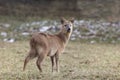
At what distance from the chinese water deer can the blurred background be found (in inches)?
298

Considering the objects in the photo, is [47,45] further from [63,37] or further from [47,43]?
[63,37]

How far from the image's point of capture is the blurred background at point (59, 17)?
19.9m

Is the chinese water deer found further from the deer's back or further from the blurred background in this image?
the blurred background

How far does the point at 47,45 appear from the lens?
10.2m

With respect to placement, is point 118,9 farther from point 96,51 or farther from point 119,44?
point 96,51

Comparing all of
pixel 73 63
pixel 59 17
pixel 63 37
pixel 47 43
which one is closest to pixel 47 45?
pixel 47 43

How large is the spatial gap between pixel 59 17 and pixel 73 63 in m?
12.0

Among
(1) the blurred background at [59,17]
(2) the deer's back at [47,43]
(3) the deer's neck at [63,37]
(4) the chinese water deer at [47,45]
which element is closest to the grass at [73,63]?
(4) the chinese water deer at [47,45]

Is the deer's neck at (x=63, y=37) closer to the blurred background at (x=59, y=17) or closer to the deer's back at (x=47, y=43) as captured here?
the deer's back at (x=47, y=43)

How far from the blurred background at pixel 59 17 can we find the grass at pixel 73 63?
1645mm

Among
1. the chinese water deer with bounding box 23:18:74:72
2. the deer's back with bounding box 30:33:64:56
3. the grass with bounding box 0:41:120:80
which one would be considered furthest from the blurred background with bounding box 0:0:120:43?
the deer's back with bounding box 30:33:64:56

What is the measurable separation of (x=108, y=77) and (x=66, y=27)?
2.24 metres

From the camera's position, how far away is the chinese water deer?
1007 centimetres

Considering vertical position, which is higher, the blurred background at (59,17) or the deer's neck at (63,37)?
the deer's neck at (63,37)
